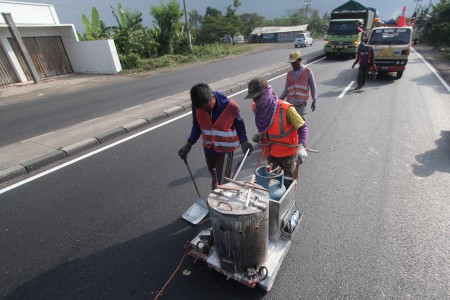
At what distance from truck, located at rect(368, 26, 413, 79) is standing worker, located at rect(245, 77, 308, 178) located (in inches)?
394

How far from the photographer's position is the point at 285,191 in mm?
2506

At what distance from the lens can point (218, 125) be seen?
297 centimetres

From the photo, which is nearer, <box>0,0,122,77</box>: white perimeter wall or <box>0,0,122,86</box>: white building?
<box>0,0,122,86</box>: white building

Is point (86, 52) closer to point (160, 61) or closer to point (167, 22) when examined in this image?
A: point (160, 61)

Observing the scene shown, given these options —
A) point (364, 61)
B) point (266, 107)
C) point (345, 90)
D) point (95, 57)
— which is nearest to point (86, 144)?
point (266, 107)

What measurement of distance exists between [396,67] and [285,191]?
10869 mm

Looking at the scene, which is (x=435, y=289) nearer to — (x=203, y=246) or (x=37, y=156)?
(x=203, y=246)

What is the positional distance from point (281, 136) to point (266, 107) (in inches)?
15.3

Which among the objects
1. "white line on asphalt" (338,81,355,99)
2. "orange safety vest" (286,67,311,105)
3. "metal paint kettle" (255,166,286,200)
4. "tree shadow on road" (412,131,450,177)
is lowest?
"white line on asphalt" (338,81,355,99)

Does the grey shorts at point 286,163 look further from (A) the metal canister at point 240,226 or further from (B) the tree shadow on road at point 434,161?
(B) the tree shadow on road at point 434,161

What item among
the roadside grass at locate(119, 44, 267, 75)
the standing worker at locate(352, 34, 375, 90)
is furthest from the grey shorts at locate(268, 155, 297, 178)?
the roadside grass at locate(119, 44, 267, 75)

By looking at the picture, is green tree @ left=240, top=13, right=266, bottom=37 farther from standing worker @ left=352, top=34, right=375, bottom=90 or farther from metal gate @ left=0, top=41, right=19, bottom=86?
standing worker @ left=352, top=34, right=375, bottom=90

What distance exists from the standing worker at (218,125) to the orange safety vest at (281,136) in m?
0.23

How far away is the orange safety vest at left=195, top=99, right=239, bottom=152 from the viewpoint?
9.62 ft
